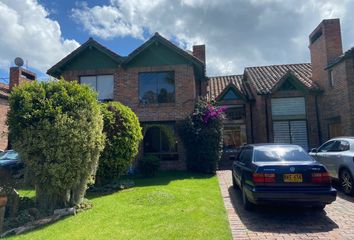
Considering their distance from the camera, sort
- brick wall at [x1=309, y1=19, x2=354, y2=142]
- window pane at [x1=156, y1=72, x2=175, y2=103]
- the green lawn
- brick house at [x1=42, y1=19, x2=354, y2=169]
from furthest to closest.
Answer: window pane at [x1=156, y1=72, x2=175, y2=103] → brick house at [x1=42, y1=19, x2=354, y2=169] → brick wall at [x1=309, y1=19, x2=354, y2=142] → the green lawn

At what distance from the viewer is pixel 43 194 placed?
7.20 meters

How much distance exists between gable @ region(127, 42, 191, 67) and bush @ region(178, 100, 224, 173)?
3.18 meters

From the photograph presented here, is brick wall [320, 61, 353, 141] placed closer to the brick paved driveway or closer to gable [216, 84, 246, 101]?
gable [216, 84, 246, 101]

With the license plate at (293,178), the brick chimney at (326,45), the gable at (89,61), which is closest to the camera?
the license plate at (293,178)

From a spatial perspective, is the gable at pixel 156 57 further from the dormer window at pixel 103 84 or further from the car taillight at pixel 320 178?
the car taillight at pixel 320 178

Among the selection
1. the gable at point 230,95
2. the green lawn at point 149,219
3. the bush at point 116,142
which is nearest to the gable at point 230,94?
the gable at point 230,95

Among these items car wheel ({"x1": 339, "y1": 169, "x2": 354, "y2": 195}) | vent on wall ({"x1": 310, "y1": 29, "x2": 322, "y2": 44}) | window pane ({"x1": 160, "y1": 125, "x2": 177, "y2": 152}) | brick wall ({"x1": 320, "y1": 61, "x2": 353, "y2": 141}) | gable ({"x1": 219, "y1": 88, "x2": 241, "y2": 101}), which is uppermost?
vent on wall ({"x1": 310, "y1": 29, "x2": 322, "y2": 44})

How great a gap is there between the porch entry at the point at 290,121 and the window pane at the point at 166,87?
720cm

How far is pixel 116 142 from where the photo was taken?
1008 centimetres

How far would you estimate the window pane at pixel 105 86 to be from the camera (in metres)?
16.2

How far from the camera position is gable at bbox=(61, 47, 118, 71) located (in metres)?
16.4

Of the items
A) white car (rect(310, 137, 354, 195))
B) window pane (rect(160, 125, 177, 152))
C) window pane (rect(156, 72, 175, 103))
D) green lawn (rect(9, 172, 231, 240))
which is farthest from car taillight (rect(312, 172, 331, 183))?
window pane (rect(156, 72, 175, 103))

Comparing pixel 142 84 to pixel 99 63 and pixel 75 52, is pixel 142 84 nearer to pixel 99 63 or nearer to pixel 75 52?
pixel 99 63

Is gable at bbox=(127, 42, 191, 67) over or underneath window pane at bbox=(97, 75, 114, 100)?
over
